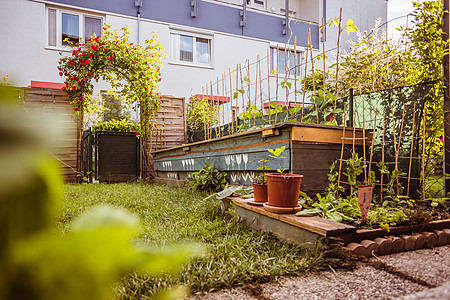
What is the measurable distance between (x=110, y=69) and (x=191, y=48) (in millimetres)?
4260

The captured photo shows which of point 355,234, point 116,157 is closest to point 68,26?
point 116,157

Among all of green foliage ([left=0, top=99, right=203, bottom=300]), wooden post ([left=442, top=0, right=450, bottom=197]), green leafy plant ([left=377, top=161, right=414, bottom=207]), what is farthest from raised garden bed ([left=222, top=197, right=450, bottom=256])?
green foliage ([left=0, top=99, right=203, bottom=300])

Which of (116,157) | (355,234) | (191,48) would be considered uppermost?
(191,48)

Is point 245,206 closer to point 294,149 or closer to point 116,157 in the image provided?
point 294,149

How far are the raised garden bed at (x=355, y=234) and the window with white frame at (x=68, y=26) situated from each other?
828cm

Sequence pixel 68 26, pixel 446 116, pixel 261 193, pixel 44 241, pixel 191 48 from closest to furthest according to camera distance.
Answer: pixel 44 241 < pixel 261 193 < pixel 446 116 < pixel 68 26 < pixel 191 48

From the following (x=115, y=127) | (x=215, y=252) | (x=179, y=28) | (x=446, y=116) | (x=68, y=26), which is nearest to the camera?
(x=215, y=252)

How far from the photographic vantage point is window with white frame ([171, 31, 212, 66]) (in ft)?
31.6

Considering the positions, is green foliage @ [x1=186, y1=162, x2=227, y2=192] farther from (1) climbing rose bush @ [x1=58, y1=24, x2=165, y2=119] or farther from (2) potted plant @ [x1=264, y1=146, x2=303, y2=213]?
(1) climbing rose bush @ [x1=58, y1=24, x2=165, y2=119]

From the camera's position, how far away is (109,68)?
6234mm

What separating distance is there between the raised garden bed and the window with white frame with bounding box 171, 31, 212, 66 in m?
8.55

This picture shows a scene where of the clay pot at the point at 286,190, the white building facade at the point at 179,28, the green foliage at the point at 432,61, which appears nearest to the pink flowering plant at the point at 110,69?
the white building facade at the point at 179,28

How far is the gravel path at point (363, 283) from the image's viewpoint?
3.86ft

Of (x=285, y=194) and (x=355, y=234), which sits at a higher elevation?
(x=285, y=194)
